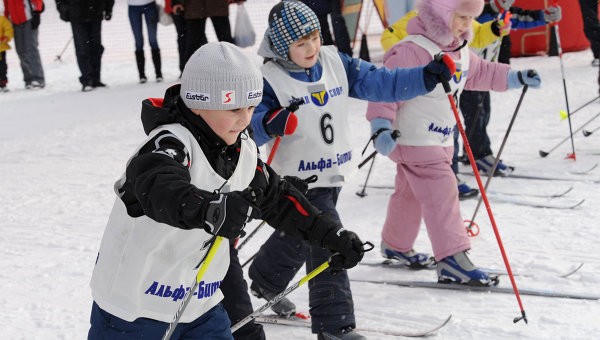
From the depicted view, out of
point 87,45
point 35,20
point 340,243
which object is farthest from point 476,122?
point 35,20

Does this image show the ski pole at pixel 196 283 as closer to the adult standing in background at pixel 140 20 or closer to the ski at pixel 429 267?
the ski at pixel 429 267

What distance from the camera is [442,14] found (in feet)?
15.1

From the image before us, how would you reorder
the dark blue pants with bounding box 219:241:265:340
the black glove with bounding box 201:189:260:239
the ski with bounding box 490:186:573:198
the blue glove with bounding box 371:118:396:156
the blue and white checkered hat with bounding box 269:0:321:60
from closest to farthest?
the black glove with bounding box 201:189:260:239 < the dark blue pants with bounding box 219:241:265:340 < the blue and white checkered hat with bounding box 269:0:321:60 < the blue glove with bounding box 371:118:396:156 < the ski with bounding box 490:186:573:198

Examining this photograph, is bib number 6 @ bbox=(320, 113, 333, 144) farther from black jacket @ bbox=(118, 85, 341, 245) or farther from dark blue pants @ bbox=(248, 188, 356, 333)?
black jacket @ bbox=(118, 85, 341, 245)

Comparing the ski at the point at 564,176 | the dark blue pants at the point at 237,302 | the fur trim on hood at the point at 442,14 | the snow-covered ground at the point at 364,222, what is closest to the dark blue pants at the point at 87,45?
the snow-covered ground at the point at 364,222

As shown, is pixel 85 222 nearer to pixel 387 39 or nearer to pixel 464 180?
pixel 387 39

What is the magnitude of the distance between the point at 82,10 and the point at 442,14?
7478 mm

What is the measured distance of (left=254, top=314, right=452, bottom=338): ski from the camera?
395 centimetres

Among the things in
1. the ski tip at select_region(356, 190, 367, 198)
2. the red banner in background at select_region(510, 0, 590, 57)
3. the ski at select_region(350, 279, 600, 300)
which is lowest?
the red banner in background at select_region(510, 0, 590, 57)

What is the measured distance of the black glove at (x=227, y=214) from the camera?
7.38 feet

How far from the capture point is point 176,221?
233 centimetres

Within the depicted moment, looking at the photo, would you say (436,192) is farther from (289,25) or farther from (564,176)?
(564,176)

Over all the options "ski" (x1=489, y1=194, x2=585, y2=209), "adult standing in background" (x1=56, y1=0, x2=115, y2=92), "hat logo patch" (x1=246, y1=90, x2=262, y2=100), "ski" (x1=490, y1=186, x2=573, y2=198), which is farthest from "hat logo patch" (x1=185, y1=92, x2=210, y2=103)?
"adult standing in background" (x1=56, y1=0, x2=115, y2=92)

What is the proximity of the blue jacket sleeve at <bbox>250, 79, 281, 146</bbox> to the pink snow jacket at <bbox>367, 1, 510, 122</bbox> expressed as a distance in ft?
2.43
